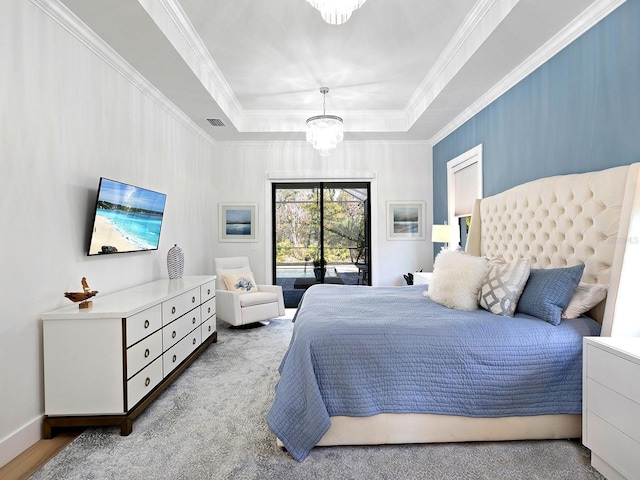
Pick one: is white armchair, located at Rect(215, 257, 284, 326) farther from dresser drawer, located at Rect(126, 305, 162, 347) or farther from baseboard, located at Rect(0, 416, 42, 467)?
baseboard, located at Rect(0, 416, 42, 467)

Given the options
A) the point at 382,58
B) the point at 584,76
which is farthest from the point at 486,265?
the point at 382,58

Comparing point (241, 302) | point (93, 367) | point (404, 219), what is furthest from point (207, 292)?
point (404, 219)

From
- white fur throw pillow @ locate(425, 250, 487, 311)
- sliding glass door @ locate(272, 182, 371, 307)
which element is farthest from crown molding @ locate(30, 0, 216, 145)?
white fur throw pillow @ locate(425, 250, 487, 311)

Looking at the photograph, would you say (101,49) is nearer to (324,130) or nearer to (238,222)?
(324,130)

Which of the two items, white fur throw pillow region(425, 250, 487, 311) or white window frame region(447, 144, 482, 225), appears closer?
white fur throw pillow region(425, 250, 487, 311)

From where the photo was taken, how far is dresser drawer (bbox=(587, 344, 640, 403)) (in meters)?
1.59

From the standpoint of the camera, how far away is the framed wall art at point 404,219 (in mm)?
5633

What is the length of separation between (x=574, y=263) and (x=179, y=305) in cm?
296

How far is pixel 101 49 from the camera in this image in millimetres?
2758

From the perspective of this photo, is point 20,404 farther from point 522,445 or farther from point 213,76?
point 213,76

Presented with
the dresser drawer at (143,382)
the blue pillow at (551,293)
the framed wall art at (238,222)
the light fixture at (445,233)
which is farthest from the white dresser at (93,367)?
the light fixture at (445,233)

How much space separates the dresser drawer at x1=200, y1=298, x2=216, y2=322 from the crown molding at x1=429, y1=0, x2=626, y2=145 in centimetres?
358

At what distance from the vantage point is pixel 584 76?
251 centimetres

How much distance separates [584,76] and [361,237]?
3650mm
